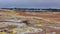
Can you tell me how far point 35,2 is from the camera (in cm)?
107

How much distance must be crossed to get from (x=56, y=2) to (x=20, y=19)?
1.35 feet

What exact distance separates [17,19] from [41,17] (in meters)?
0.22

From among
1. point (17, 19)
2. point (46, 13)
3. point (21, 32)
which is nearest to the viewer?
point (21, 32)

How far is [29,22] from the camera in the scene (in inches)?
36.6

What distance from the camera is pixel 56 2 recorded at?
3.59 ft

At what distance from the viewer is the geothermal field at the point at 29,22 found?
80 centimetres

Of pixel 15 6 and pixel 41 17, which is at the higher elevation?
pixel 15 6

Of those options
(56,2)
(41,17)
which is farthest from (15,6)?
(56,2)

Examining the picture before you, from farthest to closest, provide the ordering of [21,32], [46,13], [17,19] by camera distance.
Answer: [46,13] < [17,19] < [21,32]

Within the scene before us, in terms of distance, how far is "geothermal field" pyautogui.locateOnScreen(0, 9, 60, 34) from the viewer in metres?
0.80

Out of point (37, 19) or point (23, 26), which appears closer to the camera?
point (23, 26)

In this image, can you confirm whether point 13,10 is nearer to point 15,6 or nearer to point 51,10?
point 15,6

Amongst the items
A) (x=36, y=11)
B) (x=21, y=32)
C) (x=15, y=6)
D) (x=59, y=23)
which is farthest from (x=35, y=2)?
(x=21, y=32)

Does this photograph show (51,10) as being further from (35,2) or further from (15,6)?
(15,6)
